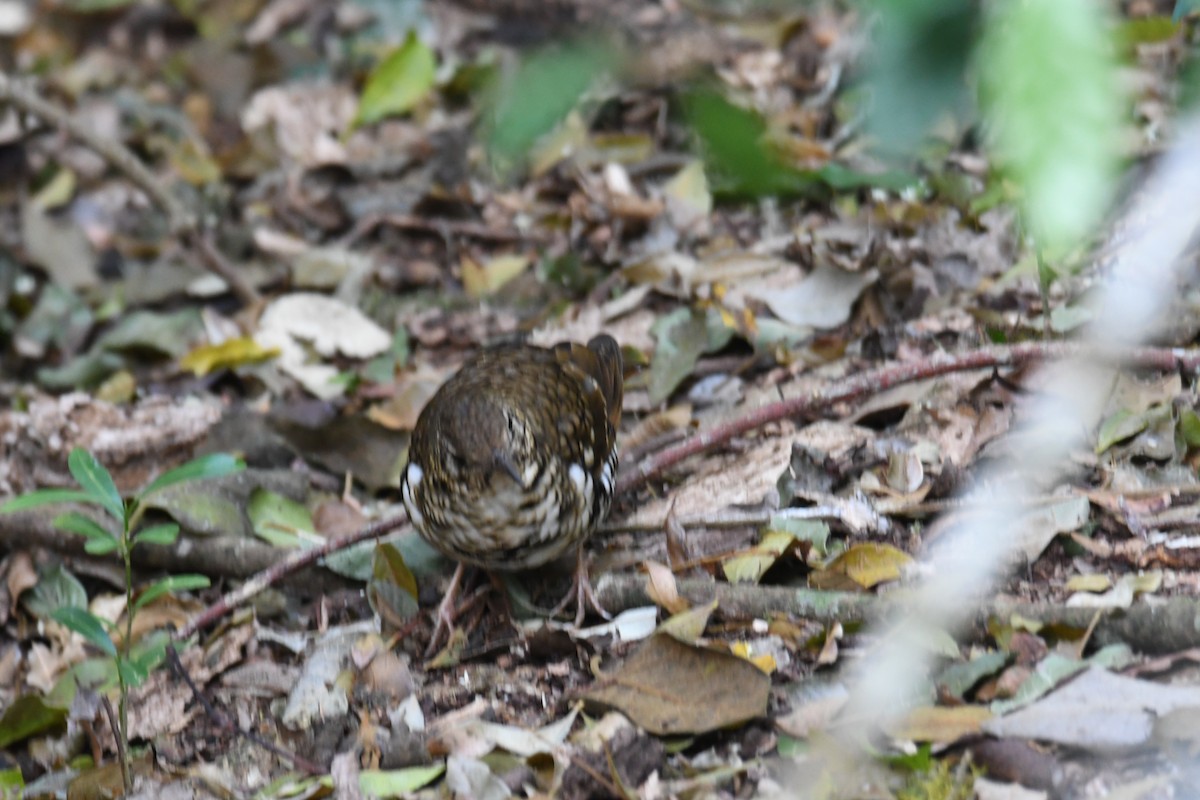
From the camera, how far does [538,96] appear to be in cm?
127

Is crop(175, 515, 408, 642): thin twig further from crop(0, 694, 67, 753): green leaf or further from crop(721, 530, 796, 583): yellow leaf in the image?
crop(721, 530, 796, 583): yellow leaf

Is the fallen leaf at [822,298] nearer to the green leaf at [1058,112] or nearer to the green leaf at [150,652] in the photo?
the green leaf at [150,652]

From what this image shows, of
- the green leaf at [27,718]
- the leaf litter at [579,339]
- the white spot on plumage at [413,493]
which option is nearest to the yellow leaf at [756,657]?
the leaf litter at [579,339]

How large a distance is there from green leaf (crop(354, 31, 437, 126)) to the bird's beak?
149 inches

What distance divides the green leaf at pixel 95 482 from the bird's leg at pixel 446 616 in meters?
0.92

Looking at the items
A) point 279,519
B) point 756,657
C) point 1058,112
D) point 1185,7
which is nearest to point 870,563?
point 756,657

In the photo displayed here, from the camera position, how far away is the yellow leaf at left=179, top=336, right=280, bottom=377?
534 centimetres

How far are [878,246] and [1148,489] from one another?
62.4 inches

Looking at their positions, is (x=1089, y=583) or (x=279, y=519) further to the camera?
(x=279, y=519)

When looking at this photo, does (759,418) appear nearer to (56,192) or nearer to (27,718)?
(27,718)

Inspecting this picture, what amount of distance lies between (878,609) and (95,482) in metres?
1.80

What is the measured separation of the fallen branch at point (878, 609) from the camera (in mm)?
2792

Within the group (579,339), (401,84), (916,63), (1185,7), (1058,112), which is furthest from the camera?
(401,84)

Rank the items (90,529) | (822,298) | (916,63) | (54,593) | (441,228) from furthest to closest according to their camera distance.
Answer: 1. (441,228)
2. (822,298)
3. (54,593)
4. (90,529)
5. (916,63)
